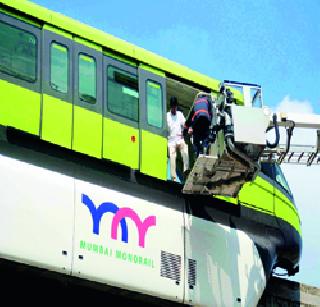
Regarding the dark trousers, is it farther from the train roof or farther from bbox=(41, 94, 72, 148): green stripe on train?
bbox=(41, 94, 72, 148): green stripe on train

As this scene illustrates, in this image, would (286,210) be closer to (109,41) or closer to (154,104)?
(154,104)

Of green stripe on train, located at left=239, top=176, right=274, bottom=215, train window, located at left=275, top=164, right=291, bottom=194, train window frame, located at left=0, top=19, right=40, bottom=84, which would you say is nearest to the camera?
train window frame, located at left=0, top=19, right=40, bottom=84

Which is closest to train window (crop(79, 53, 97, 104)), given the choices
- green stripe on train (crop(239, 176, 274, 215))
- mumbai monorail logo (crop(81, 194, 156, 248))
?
mumbai monorail logo (crop(81, 194, 156, 248))

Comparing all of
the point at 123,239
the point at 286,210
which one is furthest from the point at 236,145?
the point at 286,210

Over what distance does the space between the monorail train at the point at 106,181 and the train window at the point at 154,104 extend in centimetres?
2

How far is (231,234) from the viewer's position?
1263 centimetres

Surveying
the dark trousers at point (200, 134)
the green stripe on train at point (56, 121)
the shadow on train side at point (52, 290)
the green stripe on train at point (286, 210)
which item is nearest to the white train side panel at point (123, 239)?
the shadow on train side at point (52, 290)

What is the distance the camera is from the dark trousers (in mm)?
11570

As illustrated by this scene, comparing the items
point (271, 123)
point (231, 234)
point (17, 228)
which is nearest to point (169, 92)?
point (271, 123)

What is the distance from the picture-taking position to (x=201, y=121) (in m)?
11.6

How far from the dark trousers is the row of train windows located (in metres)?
0.70

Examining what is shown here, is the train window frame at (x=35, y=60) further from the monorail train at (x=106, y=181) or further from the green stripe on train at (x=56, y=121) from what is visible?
the green stripe on train at (x=56, y=121)

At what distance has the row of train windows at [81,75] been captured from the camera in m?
10.7

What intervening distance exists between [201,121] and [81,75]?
190cm
